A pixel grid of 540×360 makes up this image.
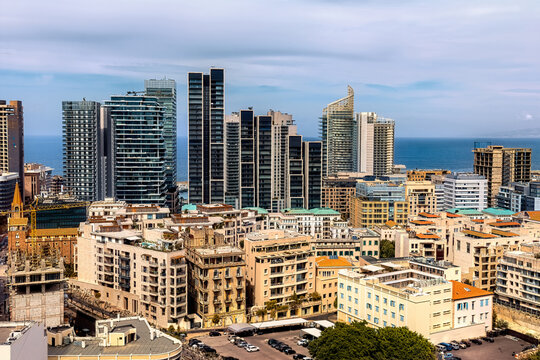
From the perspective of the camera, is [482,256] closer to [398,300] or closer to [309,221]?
[398,300]

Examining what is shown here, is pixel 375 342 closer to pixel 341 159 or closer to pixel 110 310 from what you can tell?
pixel 110 310

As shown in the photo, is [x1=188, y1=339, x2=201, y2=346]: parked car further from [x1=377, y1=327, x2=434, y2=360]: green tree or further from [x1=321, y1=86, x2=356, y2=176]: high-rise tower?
[x1=321, y1=86, x2=356, y2=176]: high-rise tower

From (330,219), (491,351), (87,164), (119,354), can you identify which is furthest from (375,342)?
Result: (87,164)

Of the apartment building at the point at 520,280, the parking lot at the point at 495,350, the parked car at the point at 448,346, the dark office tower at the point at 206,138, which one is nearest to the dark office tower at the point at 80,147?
the dark office tower at the point at 206,138

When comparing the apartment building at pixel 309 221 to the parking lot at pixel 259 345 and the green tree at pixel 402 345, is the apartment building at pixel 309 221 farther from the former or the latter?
the green tree at pixel 402 345

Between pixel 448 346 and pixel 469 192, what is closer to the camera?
pixel 448 346

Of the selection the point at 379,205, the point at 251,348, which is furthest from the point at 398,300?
the point at 379,205
